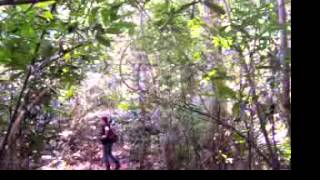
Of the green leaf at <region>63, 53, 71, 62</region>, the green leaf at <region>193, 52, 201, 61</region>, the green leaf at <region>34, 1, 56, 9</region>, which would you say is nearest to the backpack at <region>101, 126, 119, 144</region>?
the green leaf at <region>63, 53, 71, 62</region>

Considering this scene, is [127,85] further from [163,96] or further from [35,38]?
[35,38]

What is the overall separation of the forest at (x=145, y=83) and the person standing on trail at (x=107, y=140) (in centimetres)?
2

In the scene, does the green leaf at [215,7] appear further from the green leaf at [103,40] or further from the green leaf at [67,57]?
the green leaf at [67,57]

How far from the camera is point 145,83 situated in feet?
6.33

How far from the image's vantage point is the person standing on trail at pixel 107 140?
186 centimetres

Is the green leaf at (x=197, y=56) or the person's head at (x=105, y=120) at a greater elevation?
the green leaf at (x=197, y=56)

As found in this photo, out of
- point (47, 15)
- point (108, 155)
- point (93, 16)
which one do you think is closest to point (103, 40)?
point (93, 16)

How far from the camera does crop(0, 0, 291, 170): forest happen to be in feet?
6.15

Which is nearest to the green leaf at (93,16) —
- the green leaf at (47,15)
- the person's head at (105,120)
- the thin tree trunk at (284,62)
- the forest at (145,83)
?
the forest at (145,83)

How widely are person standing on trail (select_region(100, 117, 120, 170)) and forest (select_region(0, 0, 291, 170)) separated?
22mm

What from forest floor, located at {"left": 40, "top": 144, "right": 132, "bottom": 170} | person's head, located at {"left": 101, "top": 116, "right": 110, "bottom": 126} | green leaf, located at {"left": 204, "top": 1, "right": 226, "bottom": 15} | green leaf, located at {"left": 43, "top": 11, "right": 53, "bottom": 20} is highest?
green leaf, located at {"left": 204, "top": 1, "right": 226, "bottom": 15}

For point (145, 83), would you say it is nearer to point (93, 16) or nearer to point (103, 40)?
point (103, 40)

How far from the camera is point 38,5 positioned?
188cm

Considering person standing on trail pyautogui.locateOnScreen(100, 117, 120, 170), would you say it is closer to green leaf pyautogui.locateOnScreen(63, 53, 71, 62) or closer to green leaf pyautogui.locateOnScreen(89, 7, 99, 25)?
green leaf pyautogui.locateOnScreen(63, 53, 71, 62)
